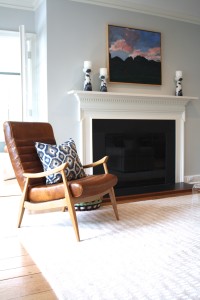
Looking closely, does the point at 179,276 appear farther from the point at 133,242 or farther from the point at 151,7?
the point at 151,7

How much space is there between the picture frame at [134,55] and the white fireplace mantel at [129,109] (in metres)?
0.28

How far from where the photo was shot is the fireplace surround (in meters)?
4.14

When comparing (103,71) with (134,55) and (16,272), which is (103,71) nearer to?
(134,55)

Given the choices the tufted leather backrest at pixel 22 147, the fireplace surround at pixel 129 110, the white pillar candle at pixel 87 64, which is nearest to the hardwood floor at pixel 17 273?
the tufted leather backrest at pixel 22 147

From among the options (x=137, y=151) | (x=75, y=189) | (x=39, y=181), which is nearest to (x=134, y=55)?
(x=137, y=151)

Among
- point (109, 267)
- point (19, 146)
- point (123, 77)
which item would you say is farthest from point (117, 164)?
point (109, 267)

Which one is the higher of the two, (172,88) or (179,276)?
(172,88)

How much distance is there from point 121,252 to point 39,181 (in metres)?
1.14

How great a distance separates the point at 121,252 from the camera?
2230 millimetres

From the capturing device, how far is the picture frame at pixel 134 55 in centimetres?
431

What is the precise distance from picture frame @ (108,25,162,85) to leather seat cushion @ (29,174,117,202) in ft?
6.71

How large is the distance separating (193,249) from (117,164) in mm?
2329

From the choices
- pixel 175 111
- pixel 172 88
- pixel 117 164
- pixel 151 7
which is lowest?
pixel 117 164

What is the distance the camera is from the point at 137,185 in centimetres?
465
